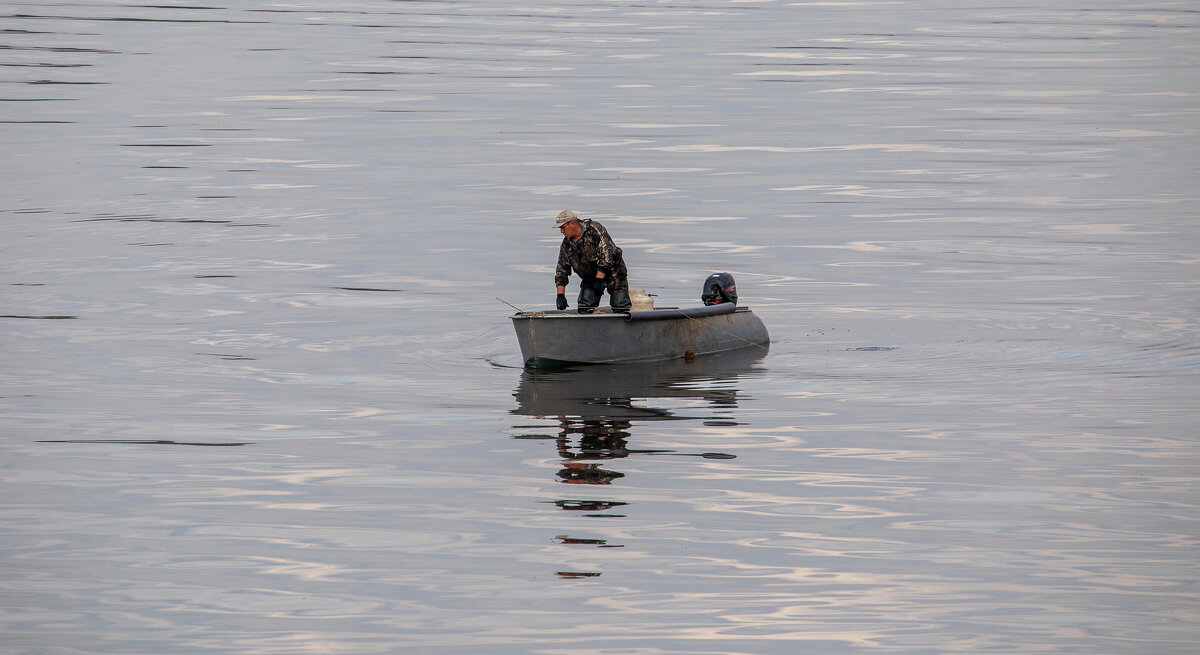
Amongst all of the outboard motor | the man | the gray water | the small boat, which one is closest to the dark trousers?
the man

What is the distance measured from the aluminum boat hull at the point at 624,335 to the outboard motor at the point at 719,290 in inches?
19.1

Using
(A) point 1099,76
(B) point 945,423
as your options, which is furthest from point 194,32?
(B) point 945,423

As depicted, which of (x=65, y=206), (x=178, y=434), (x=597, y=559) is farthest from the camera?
(x=65, y=206)

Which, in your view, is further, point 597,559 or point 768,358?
point 768,358

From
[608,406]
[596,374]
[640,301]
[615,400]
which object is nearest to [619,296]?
[640,301]

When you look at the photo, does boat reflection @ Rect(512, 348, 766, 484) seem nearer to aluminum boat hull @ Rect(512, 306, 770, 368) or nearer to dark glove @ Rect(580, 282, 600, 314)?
aluminum boat hull @ Rect(512, 306, 770, 368)

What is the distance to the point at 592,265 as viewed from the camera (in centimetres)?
2109

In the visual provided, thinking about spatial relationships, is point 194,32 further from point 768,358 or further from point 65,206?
point 768,358

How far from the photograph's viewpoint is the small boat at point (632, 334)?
20.4 meters

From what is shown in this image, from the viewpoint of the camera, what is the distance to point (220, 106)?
49125 millimetres

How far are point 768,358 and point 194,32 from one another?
4866cm

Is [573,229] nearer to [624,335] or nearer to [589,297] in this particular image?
[589,297]

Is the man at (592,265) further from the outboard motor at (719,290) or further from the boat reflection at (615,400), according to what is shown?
the outboard motor at (719,290)

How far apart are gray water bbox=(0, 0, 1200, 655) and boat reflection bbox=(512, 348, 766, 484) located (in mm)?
87
